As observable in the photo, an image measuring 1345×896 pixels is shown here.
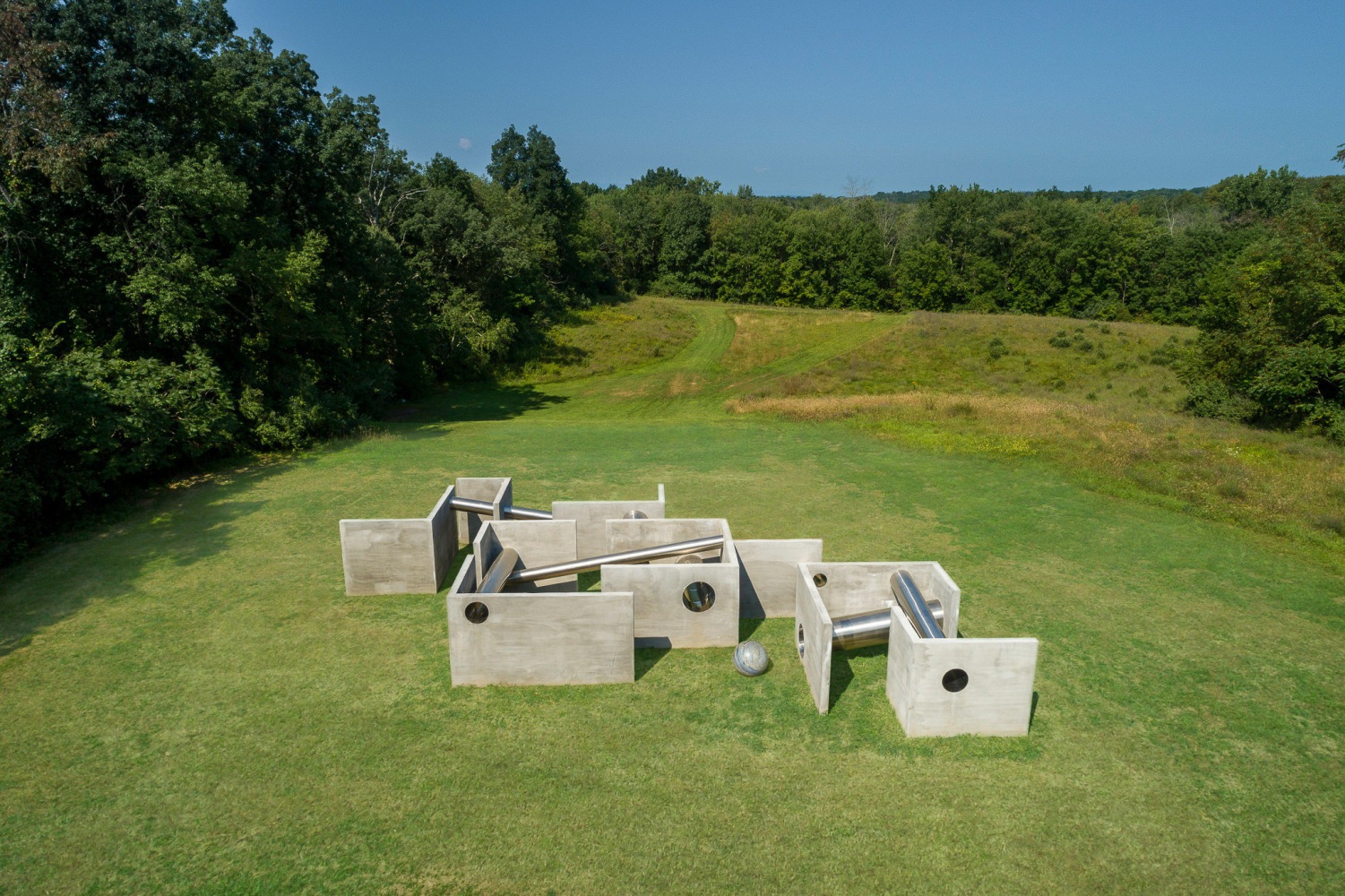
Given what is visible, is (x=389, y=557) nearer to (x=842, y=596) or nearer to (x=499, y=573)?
(x=499, y=573)

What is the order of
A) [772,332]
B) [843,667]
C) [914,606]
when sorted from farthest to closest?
[772,332] → [843,667] → [914,606]

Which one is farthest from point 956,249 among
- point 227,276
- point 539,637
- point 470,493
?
point 539,637

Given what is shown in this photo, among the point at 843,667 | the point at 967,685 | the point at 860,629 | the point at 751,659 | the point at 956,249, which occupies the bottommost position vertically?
the point at 843,667

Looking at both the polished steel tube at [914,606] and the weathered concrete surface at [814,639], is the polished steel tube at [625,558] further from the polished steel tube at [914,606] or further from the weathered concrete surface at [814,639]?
the polished steel tube at [914,606]

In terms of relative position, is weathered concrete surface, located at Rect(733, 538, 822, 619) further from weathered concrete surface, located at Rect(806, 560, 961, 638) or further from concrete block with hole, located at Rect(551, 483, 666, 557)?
concrete block with hole, located at Rect(551, 483, 666, 557)

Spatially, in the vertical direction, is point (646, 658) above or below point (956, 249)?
below

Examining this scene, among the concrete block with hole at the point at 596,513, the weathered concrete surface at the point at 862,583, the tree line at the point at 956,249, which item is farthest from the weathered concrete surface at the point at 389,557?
the tree line at the point at 956,249

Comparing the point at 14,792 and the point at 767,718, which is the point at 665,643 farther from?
the point at 14,792
